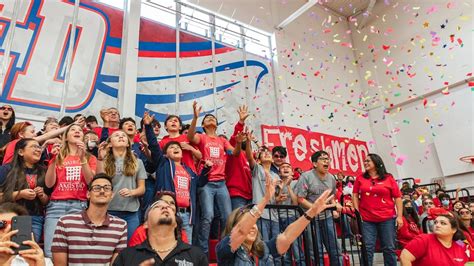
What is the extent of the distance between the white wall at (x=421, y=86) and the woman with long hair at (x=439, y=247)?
21.7ft

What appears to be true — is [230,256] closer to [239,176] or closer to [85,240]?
[85,240]

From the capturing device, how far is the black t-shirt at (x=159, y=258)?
2.03 metres

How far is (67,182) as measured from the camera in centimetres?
292

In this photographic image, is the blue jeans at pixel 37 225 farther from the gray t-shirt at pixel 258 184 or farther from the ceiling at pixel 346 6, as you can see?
the ceiling at pixel 346 6

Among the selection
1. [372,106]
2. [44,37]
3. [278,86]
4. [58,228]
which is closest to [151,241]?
[58,228]

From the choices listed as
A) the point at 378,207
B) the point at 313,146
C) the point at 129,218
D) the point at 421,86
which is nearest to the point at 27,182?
the point at 129,218

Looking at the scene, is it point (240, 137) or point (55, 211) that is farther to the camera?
point (240, 137)

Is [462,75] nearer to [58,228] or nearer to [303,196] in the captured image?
[303,196]

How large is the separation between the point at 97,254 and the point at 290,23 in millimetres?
9235

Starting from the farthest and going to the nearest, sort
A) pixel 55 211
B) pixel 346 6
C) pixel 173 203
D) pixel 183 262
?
pixel 346 6
pixel 55 211
pixel 173 203
pixel 183 262

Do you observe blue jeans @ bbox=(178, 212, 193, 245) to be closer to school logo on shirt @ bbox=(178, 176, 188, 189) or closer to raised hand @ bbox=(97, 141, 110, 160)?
school logo on shirt @ bbox=(178, 176, 188, 189)

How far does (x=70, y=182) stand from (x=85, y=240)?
A: 74 centimetres

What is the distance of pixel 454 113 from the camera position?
9367 mm

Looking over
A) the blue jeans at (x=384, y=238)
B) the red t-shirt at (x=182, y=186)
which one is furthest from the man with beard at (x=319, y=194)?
the red t-shirt at (x=182, y=186)
